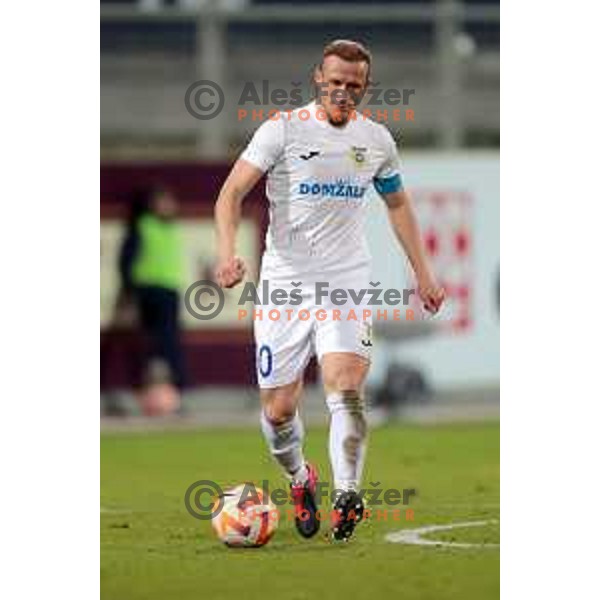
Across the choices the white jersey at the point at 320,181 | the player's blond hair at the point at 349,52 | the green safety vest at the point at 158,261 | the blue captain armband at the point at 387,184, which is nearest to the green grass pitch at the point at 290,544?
the white jersey at the point at 320,181

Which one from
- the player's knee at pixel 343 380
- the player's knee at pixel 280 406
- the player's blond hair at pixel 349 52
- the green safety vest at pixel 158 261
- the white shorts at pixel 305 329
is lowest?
the player's knee at pixel 280 406

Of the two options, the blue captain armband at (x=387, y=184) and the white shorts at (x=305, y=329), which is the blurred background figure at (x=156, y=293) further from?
the blue captain armband at (x=387, y=184)

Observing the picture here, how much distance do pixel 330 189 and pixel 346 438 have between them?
105cm

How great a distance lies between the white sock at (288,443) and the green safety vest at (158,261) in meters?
7.26

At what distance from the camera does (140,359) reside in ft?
60.5

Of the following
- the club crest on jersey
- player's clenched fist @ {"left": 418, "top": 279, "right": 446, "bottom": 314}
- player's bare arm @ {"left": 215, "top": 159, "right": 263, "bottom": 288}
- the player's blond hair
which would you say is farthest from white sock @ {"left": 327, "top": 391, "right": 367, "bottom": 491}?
the player's blond hair

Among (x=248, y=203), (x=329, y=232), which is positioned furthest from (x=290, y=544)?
(x=248, y=203)

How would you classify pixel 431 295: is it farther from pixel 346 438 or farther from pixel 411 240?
pixel 346 438

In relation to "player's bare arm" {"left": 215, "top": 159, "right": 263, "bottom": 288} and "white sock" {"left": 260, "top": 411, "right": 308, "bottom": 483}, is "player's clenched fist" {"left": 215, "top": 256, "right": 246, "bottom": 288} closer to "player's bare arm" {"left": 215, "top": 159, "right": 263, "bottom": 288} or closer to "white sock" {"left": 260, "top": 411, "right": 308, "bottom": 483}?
"player's bare arm" {"left": 215, "top": 159, "right": 263, "bottom": 288}

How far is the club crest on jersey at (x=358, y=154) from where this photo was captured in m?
10.2

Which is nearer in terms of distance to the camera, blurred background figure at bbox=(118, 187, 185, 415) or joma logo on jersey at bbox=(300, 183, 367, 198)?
joma logo on jersey at bbox=(300, 183, 367, 198)

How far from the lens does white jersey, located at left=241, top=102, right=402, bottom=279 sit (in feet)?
33.4
